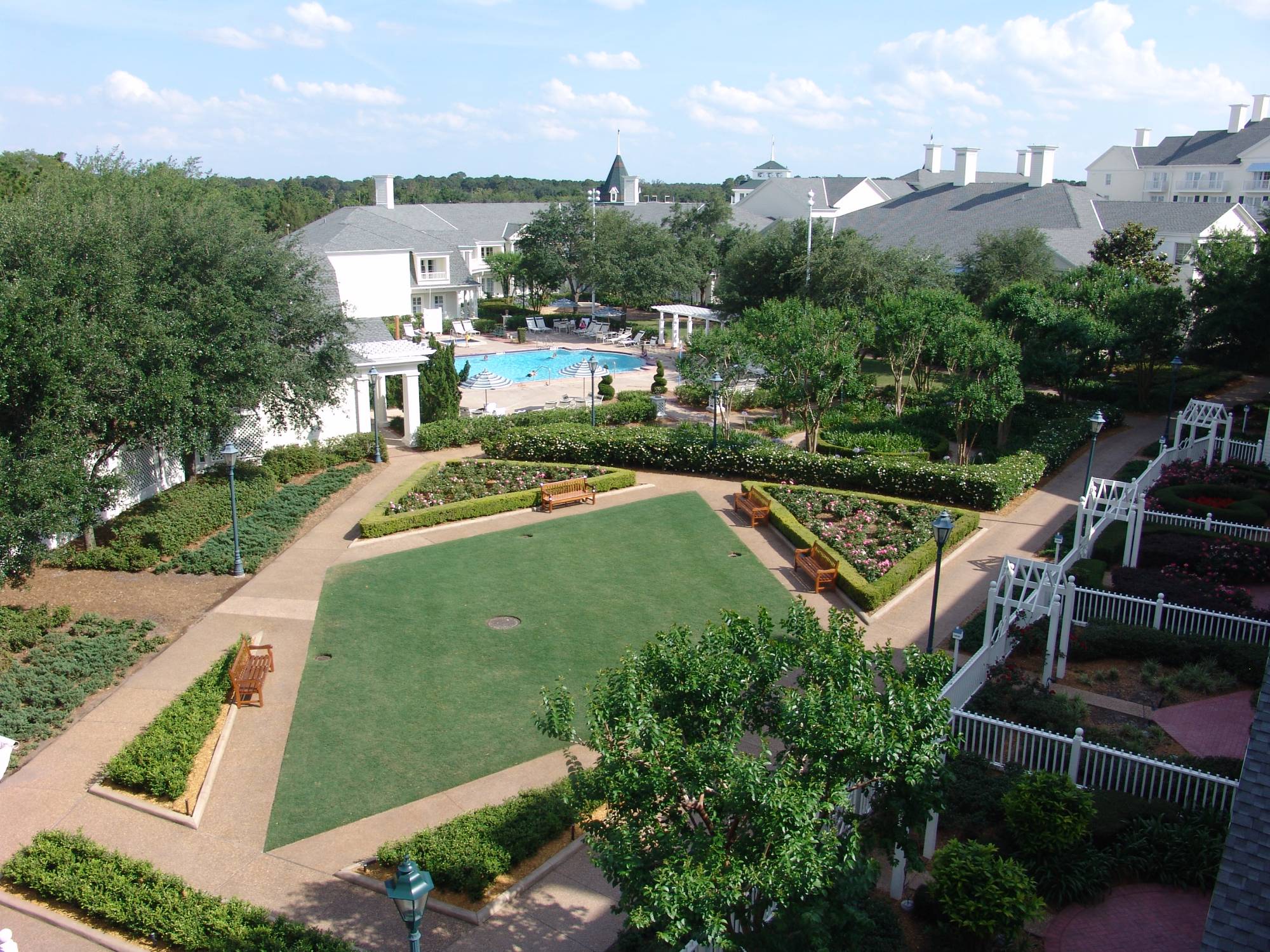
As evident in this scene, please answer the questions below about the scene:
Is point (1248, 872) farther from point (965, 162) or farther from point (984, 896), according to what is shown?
point (965, 162)

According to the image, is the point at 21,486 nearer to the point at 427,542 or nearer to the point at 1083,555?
the point at 427,542

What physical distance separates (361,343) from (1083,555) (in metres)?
23.5

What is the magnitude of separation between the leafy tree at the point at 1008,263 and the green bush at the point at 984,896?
1443 inches

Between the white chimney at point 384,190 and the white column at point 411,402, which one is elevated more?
the white chimney at point 384,190

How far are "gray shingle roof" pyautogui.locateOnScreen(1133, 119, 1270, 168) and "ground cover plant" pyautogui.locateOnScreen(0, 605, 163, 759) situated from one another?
77512 millimetres

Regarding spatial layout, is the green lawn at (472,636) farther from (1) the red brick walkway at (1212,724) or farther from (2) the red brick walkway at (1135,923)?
(2) the red brick walkway at (1135,923)

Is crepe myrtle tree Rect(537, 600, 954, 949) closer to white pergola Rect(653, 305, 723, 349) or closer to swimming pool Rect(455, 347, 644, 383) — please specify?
swimming pool Rect(455, 347, 644, 383)

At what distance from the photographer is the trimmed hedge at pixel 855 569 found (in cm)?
1867

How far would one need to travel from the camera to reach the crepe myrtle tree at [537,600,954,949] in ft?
23.3

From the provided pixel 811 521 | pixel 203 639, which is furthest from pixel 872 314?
pixel 203 639

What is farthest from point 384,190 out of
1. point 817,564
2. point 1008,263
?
point 817,564

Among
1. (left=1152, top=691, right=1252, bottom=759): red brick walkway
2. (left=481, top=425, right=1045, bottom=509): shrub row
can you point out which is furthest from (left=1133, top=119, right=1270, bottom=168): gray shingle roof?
(left=1152, top=691, right=1252, bottom=759): red brick walkway

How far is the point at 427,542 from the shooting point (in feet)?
74.4

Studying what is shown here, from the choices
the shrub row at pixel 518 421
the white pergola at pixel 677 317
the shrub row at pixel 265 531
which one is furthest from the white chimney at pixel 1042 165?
the shrub row at pixel 265 531
